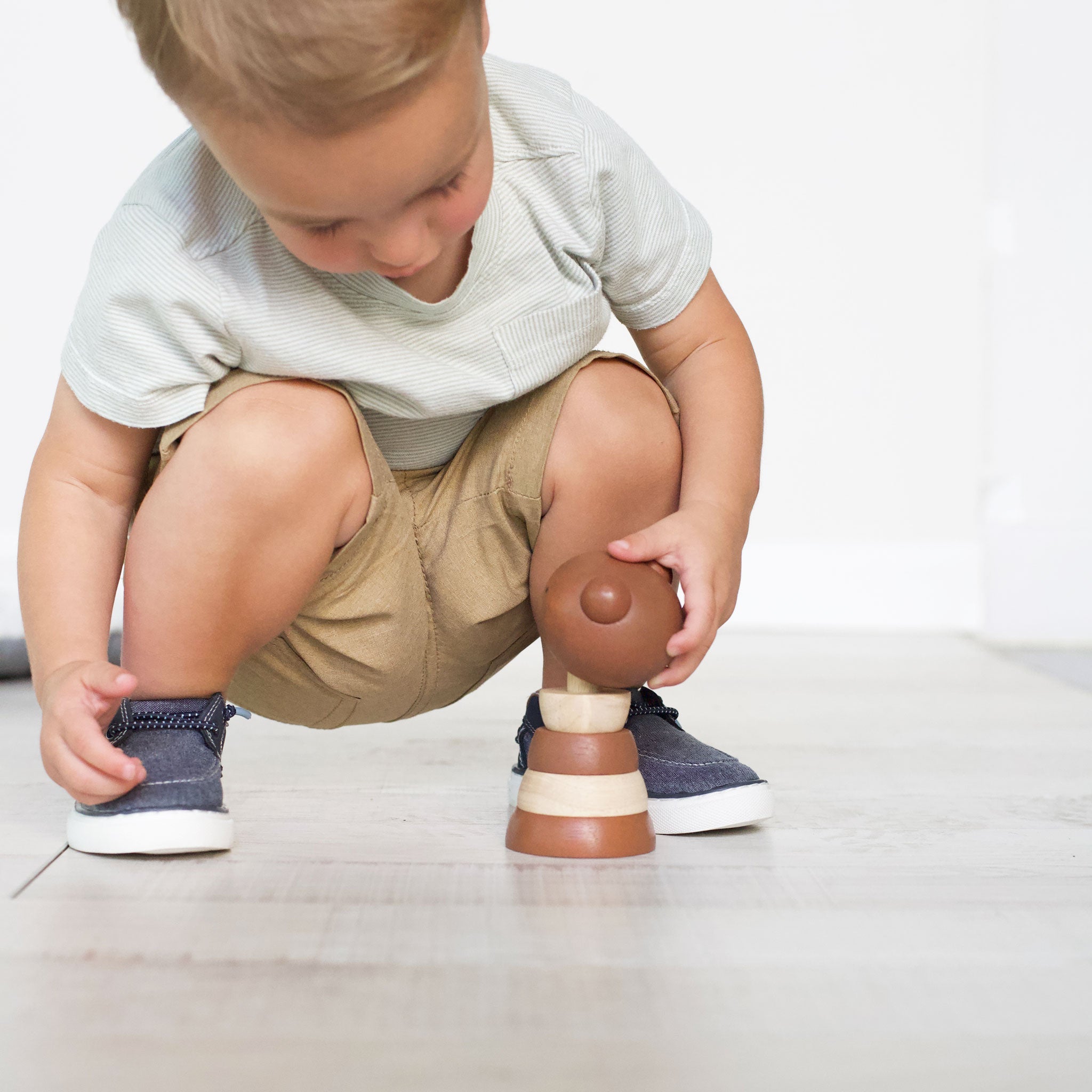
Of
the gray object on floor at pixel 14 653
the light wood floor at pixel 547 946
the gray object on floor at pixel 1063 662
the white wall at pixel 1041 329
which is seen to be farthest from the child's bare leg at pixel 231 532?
the white wall at pixel 1041 329

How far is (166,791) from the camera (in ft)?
2.08

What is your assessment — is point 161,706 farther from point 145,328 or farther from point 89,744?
point 145,328

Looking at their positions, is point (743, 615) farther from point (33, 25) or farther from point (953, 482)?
point (33, 25)

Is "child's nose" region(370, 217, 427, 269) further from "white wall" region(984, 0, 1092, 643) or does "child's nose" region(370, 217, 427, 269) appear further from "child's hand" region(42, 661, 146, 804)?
"white wall" region(984, 0, 1092, 643)

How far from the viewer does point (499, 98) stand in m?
0.71

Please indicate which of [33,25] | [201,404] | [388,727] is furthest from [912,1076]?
[33,25]

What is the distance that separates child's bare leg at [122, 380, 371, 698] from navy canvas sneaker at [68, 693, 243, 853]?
14mm

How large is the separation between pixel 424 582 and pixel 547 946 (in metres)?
0.34

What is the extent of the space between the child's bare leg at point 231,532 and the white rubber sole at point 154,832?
0.08 m

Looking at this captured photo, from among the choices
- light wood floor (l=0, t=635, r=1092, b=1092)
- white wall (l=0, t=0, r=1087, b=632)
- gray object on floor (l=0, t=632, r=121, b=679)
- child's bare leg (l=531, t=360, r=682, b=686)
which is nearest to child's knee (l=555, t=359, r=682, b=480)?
child's bare leg (l=531, t=360, r=682, b=686)

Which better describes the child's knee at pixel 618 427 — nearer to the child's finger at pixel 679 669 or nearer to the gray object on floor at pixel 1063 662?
the child's finger at pixel 679 669

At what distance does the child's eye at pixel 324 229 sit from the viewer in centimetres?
57

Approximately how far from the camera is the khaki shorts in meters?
0.75

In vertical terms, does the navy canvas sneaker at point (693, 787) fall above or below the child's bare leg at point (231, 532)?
below
